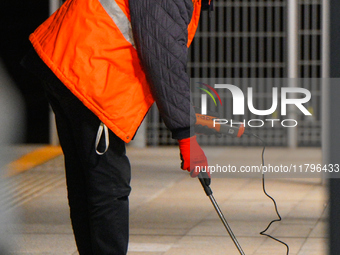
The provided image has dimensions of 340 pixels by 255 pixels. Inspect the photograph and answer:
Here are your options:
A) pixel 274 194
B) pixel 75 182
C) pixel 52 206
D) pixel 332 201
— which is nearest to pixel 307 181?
pixel 274 194

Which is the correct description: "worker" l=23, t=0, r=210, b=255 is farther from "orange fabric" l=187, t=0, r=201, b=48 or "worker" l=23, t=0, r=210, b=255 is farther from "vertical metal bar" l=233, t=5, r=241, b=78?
"vertical metal bar" l=233, t=5, r=241, b=78

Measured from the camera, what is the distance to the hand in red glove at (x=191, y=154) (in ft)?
9.18

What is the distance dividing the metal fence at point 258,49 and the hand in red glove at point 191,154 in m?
6.36

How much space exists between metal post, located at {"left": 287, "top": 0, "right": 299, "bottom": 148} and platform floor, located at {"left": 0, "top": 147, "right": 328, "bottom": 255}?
2279 mm

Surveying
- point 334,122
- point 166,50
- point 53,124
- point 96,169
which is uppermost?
point 166,50

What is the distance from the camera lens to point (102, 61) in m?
2.70

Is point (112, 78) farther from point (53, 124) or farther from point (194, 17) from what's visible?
point (53, 124)

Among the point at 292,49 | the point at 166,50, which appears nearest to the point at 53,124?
the point at 292,49

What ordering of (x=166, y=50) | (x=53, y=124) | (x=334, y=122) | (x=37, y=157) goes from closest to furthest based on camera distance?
(x=334, y=122) → (x=166, y=50) → (x=37, y=157) → (x=53, y=124)

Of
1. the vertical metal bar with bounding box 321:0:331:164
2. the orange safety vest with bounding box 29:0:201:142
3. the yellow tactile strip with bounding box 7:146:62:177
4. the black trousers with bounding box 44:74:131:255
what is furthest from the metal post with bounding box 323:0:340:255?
the yellow tactile strip with bounding box 7:146:62:177

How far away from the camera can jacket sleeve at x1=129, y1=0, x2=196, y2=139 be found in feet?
8.67

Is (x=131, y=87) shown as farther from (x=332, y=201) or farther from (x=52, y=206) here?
(x=52, y=206)

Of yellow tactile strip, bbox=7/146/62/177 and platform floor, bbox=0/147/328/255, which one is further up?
platform floor, bbox=0/147/328/255

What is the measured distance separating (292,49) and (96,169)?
6.60 m
